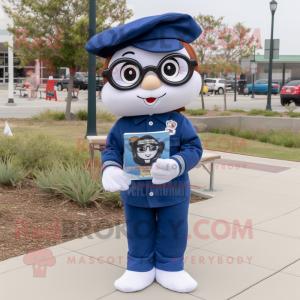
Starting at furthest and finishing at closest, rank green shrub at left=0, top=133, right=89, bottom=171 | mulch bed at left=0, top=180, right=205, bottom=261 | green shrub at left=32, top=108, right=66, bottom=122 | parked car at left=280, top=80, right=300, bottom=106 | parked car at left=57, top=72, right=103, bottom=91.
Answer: parked car at left=57, top=72, right=103, bottom=91 → parked car at left=280, top=80, right=300, bottom=106 → green shrub at left=32, top=108, right=66, bottom=122 → green shrub at left=0, top=133, right=89, bottom=171 → mulch bed at left=0, top=180, right=205, bottom=261

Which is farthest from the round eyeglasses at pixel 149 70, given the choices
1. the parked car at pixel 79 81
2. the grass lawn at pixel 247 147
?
the parked car at pixel 79 81

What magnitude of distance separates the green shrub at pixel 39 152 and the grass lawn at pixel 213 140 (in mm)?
1692

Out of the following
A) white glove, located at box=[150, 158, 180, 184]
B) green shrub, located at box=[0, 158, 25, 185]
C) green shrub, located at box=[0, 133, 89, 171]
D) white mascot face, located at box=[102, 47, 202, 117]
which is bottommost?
green shrub, located at box=[0, 158, 25, 185]

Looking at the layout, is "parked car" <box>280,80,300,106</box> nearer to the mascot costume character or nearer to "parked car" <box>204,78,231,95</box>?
"parked car" <box>204,78,231,95</box>

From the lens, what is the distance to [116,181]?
3396 millimetres

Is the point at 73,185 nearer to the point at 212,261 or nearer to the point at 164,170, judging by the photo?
the point at 212,261

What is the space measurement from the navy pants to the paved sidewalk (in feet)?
0.69

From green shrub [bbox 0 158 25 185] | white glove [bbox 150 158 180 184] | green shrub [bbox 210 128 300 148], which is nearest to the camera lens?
white glove [bbox 150 158 180 184]

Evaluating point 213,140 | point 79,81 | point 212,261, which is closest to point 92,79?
point 213,140

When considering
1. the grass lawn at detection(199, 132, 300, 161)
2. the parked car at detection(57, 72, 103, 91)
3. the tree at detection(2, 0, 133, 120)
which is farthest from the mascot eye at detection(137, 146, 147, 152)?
the parked car at detection(57, 72, 103, 91)

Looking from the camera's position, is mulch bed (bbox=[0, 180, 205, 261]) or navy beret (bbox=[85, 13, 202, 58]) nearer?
navy beret (bbox=[85, 13, 202, 58])

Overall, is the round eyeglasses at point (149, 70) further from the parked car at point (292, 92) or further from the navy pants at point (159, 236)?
the parked car at point (292, 92)

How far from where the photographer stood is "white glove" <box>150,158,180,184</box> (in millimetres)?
3299

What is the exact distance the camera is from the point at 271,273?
385cm
